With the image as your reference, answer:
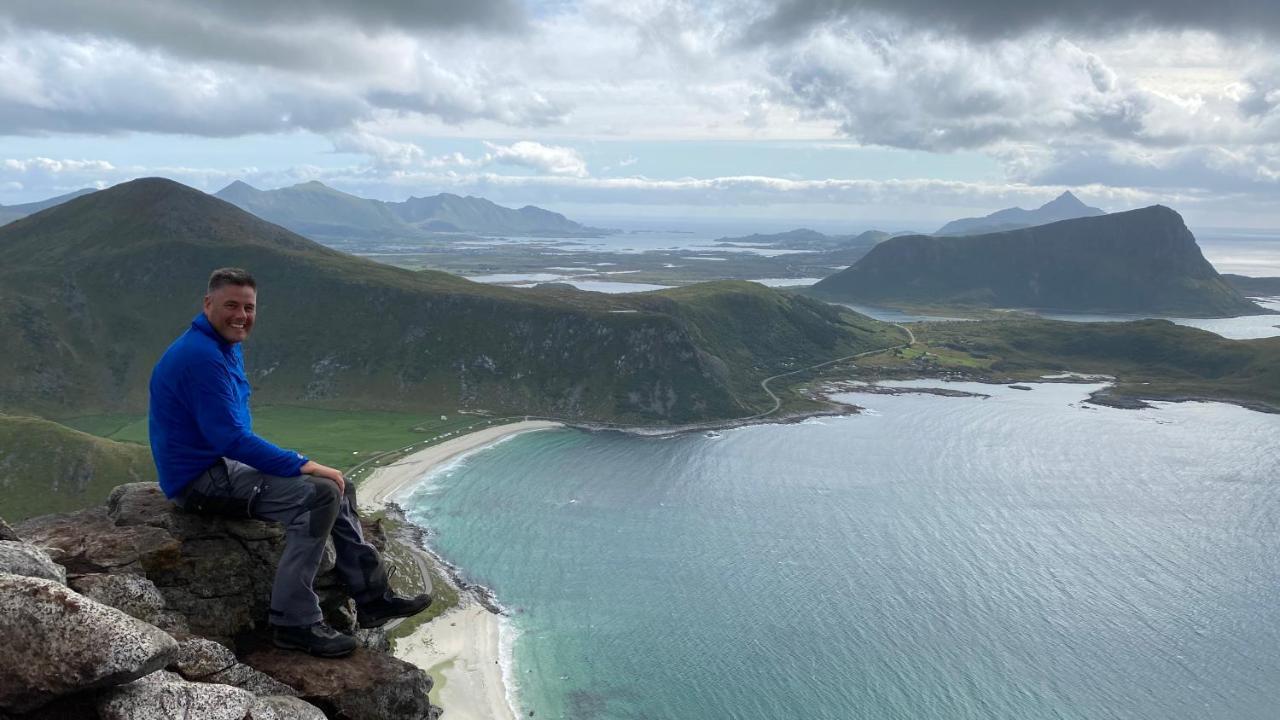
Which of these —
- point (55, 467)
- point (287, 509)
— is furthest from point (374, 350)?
point (287, 509)

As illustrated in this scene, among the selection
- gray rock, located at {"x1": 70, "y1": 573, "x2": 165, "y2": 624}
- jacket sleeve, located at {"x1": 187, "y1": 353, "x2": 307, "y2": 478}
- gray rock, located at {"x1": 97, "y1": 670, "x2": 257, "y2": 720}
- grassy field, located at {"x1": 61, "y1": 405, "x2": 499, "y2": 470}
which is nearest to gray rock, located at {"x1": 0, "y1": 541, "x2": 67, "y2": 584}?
gray rock, located at {"x1": 70, "y1": 573, "x2": 165, "y2": 624}

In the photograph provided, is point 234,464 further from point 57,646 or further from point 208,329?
point 57,646

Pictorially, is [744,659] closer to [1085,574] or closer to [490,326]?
[1085,574]

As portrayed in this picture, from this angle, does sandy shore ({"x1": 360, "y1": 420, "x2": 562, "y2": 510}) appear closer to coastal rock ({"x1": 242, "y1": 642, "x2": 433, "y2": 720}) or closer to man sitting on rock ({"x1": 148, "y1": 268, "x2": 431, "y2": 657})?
coastal rock ({"x1": 242, "y1": 642, "x2": 433, "y2": 720})

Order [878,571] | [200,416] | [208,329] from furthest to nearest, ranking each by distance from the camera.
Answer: [878,571], [208,329], [200,416]

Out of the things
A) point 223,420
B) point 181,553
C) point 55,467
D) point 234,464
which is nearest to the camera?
point 223,420

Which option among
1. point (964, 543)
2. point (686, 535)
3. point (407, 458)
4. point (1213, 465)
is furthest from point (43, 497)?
point (1213, 465)
